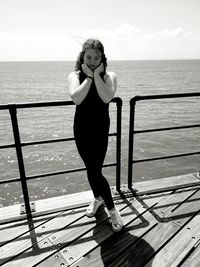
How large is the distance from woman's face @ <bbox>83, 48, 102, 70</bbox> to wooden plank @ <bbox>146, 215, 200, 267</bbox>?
1.90 meters

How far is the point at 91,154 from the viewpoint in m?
2.51

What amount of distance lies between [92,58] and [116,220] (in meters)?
1.71

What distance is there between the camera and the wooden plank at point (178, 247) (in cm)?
219

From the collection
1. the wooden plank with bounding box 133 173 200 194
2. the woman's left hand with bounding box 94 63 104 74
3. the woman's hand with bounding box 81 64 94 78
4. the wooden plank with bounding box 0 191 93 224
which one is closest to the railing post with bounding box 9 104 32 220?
the wooden plank with bounding box 0 191 93 224

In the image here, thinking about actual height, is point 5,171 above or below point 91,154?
below

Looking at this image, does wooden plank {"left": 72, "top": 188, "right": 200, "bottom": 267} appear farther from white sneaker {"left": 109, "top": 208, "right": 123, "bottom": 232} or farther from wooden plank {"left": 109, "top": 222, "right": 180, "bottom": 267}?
white sneaker {"left": 109, "top": 208, "right": 123, "bottom": 232}

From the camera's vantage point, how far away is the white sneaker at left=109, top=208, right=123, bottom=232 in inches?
101

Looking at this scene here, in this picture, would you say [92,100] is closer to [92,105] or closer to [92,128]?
[92,105]

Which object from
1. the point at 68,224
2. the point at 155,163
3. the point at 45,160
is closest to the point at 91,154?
the point at 68,224

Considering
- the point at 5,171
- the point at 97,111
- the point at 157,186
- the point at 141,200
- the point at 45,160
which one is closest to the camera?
the point at 97,111

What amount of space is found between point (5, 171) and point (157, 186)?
9695mm

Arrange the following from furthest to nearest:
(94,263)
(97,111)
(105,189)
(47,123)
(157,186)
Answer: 1. (47,123)
2. (157,186)
3. (105,189)
4. (97,111)
5. (94,263)

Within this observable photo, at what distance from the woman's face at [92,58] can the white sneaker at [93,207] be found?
1.57 metres

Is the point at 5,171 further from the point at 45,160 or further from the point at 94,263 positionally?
the point at 94,263
